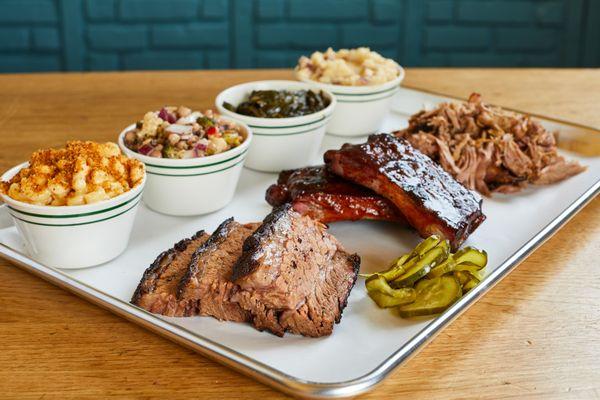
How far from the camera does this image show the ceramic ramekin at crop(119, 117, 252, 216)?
9.00 ft

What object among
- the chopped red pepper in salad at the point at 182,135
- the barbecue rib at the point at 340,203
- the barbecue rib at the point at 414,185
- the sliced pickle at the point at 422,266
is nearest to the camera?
the sliced pickle at the point at 422,266

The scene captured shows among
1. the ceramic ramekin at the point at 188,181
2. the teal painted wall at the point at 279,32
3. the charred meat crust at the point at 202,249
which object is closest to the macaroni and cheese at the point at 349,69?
the ceramic ramekin at the point at 188,181

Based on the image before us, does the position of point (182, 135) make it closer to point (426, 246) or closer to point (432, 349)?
point (426, 246)

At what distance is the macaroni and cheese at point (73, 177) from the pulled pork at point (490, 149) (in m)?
1.27

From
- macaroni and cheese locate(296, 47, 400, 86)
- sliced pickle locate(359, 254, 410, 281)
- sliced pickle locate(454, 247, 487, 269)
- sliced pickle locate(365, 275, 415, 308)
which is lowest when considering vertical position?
sliced pickle locate(365, 275, 415, 308)

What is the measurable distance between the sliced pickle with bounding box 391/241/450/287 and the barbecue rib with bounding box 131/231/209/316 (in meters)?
0.63

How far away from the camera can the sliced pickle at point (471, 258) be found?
234 centimetres

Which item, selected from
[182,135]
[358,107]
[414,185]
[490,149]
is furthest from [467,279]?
[358,107]

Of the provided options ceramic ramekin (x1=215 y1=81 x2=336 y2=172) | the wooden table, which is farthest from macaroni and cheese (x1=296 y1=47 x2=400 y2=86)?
the wooden table

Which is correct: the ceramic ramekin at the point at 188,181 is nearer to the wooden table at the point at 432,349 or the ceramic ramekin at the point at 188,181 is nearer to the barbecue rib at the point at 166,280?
the barbecue rib at the point at 166,280

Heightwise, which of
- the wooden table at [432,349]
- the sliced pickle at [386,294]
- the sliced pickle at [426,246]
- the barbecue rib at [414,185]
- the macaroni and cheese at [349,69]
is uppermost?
the macaroni and cheese at [349,69]

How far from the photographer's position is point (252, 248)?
212 cm

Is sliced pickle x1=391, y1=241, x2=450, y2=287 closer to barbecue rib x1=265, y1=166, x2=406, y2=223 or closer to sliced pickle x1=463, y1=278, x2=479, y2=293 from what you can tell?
sliced pickle x1=463, y1=278, x2=479, y2=293

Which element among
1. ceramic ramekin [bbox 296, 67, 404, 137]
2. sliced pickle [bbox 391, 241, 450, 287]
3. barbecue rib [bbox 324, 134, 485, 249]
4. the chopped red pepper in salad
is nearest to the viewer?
sliced pickle [bbox 391, 241, 450, 287]
